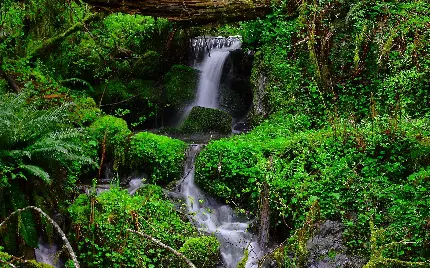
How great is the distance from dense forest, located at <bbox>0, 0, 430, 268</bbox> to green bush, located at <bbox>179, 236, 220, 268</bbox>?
3 cm

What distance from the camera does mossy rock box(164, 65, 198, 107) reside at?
11852 mm

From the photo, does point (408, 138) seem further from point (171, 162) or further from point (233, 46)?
point (233, 46)

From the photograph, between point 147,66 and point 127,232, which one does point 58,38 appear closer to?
point 147,66

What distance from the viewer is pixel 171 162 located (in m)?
8.15

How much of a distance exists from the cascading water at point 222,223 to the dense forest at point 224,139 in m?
0.04

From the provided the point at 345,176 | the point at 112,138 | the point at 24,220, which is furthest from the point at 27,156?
the point at 345,176

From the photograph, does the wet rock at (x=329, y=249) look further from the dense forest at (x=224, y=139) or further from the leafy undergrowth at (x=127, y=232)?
the leafy undergrowth at (x=127, y=232)

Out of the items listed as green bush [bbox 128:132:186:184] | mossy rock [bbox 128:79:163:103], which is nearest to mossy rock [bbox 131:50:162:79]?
mossy rock [bbox 128:79:163:103]

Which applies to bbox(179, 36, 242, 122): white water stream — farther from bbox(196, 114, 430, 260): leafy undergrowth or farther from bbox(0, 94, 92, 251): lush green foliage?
bbox(0, 94, 92, 251): lush green foliage

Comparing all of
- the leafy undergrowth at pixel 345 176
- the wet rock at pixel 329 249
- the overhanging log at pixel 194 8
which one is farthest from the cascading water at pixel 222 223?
the overhanging log at pixel 194 8

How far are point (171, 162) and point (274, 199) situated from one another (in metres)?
2.41

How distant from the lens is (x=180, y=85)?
39.4ft

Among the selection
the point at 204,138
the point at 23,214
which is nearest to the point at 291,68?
the point at 204,138

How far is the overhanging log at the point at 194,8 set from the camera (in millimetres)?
9469
